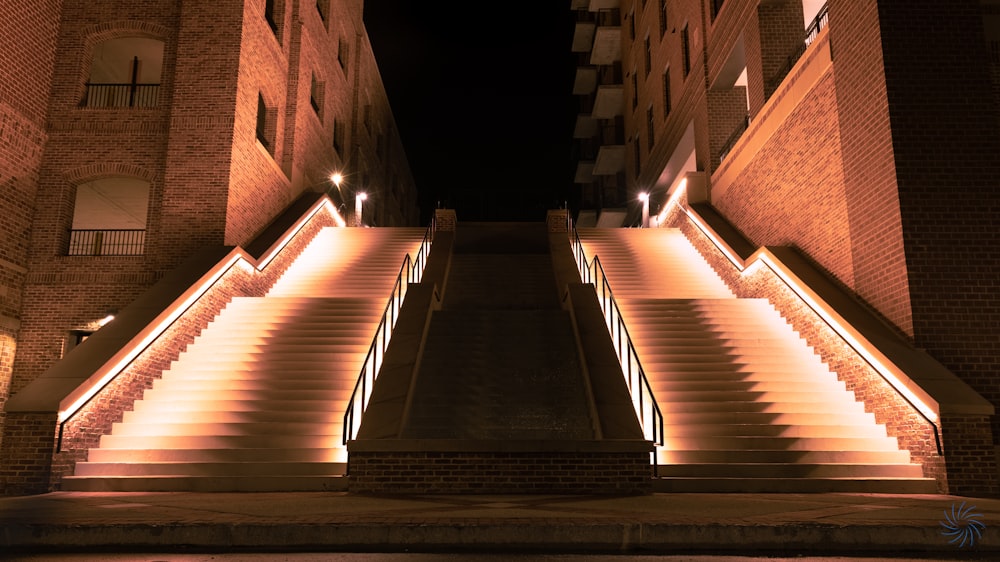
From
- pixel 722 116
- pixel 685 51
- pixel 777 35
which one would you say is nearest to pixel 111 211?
pixel 722 116

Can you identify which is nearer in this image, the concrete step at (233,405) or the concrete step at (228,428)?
the concrete step at (228,428)

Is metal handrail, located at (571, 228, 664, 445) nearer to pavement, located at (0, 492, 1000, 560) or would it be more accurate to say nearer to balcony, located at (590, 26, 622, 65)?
pavement, located at (0, 492, 1000, 560)

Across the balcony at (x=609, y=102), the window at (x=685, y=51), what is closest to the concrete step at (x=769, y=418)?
the window at (x=685, y=51)

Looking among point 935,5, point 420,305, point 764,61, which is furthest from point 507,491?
point 764,61

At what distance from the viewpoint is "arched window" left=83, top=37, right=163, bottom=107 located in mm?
16859

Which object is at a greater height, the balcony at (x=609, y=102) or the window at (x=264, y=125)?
the balcony at (x=609, y=102)

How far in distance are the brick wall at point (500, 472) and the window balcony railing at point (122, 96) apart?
41.6ft

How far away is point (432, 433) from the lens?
28.9 feet

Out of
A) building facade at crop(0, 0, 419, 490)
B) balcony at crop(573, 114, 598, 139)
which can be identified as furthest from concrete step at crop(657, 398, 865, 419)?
balcony at crop(573, 114, 598, 139)

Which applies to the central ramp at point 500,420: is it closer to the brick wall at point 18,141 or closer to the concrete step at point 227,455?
the concrete step at point 227,455

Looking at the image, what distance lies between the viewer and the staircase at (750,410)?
8.09m

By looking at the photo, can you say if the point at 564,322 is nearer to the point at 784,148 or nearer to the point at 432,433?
the point at 432,433

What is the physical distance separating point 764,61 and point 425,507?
13496 millimetres

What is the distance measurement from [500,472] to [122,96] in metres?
15.0
